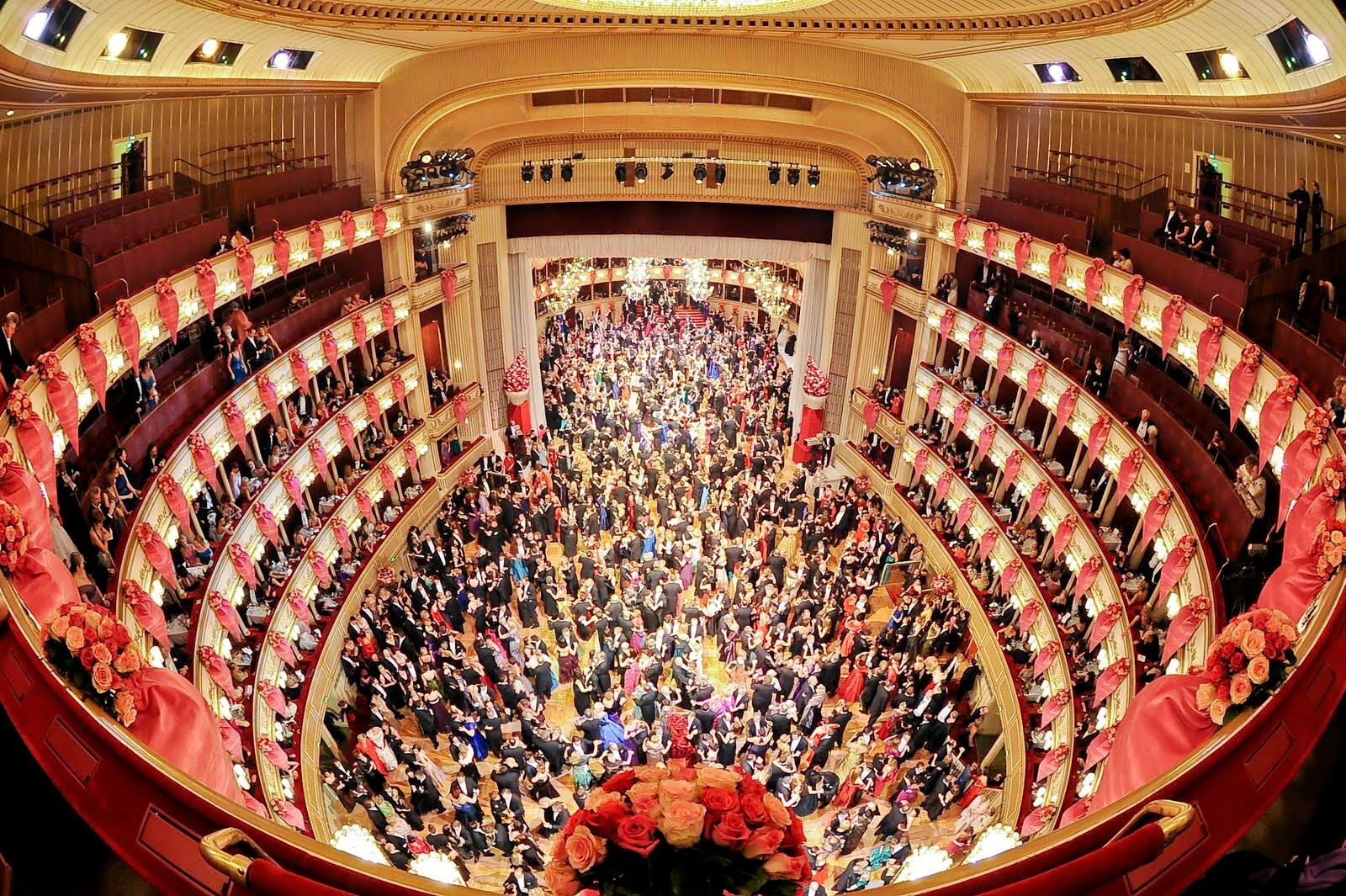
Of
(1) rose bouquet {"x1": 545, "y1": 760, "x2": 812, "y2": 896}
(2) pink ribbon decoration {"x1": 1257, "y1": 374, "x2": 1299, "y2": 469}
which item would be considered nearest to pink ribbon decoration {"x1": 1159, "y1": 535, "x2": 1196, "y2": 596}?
(2) pink ribbon decoration {"x1": 1257, "y1": 374, "x2": 1299, "y2": 469}

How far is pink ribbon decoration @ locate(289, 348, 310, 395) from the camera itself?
14711 mm

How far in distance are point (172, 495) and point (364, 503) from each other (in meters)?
5.97

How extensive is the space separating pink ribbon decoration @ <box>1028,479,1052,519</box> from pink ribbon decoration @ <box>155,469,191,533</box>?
1115 cm

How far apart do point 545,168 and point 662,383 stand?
20.5 feet

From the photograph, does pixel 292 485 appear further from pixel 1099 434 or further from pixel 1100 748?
pixel 1099 434

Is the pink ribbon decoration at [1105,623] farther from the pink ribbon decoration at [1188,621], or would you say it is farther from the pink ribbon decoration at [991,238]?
the pink ribbon decoration at [991,238]

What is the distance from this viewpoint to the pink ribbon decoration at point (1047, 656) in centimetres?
1221

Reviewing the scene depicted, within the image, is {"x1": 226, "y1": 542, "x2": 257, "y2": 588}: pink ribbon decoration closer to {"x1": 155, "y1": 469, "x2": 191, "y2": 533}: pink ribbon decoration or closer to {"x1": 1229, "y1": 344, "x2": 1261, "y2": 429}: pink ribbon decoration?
{"x1": 155, "y1": 469, "x2": 191, "y2": 533}: pink ribbon decoration

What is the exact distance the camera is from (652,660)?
14.2 meters

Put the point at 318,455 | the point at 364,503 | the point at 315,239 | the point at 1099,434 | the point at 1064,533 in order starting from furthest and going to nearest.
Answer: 1. the point at 364,503
2. the point at 315,239
3. the point at 318,455
4. the point at 1064,533
5. the point at 1099,434

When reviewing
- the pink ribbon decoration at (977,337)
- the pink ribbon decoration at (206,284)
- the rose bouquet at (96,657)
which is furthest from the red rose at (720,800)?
the pink ribbon decoration at (977,337)

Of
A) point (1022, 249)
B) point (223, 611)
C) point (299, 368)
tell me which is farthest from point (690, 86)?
point (223, 611)

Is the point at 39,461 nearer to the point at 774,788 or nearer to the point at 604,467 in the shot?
the point at 774,788

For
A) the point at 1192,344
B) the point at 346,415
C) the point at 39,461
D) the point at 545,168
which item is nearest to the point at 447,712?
the point at 346,415
